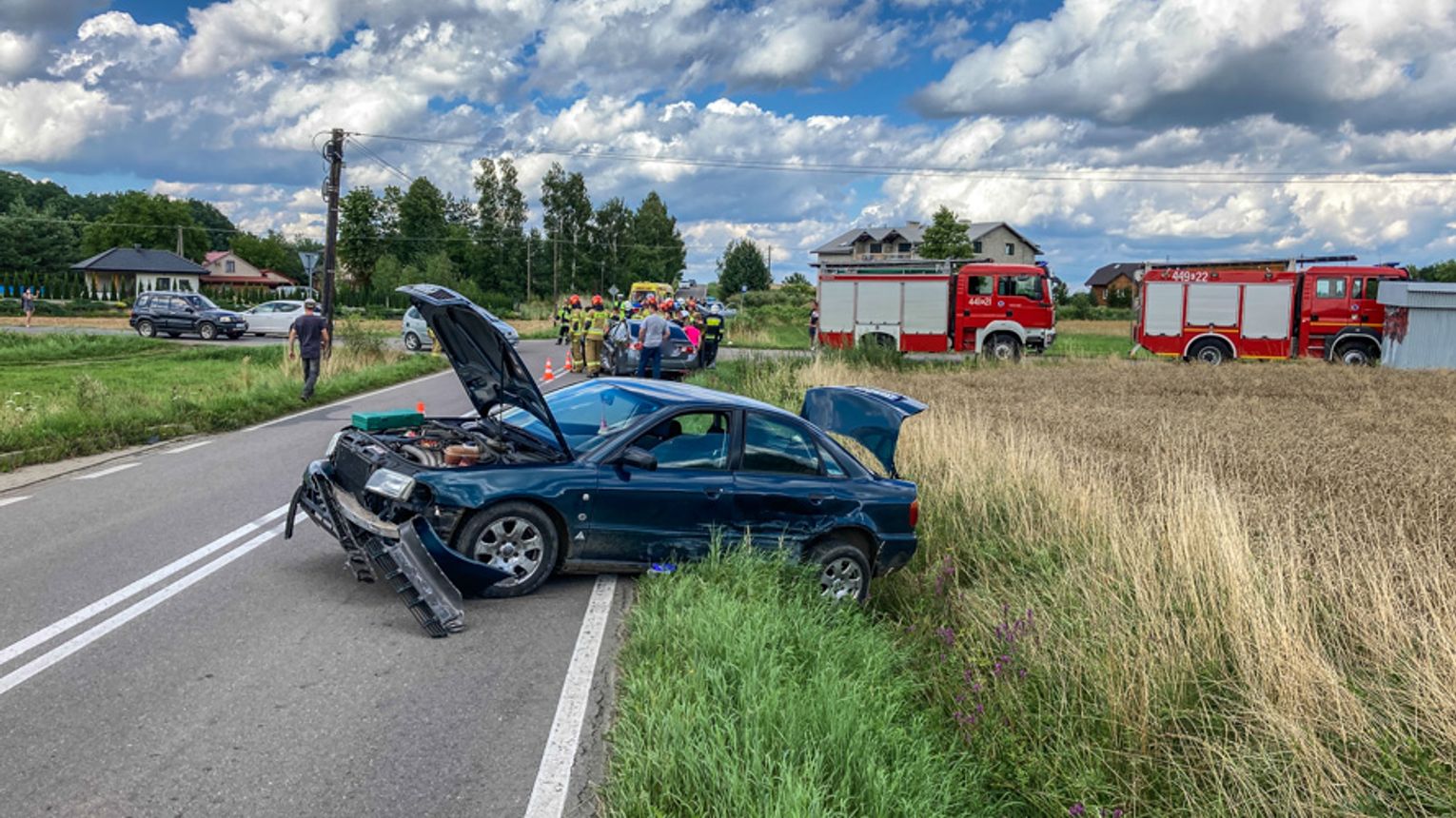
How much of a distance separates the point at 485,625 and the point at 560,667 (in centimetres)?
82

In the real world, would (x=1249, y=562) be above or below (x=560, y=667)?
above

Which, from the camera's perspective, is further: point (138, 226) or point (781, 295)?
point (138, 226)

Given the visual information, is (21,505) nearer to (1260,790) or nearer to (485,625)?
(485,625)

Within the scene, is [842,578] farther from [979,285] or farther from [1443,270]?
[1443,270]

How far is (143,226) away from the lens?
342 feet

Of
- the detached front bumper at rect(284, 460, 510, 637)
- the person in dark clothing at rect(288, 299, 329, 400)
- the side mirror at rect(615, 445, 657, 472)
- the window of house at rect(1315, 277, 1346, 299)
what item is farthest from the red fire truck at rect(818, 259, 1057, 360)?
the detached front bumper at rect(284, 460, 510, 637)

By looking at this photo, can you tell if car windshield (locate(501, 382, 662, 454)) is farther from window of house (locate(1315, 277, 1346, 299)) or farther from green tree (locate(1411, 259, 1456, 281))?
green tree (locate(1411, 259, 1456, 281))

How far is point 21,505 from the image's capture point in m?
8.84

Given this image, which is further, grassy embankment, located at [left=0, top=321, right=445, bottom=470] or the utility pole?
the utility pole

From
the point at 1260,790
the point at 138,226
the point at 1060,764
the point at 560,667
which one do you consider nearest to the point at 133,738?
the point at 560,667

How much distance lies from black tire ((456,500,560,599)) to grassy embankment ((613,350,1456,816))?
830mm

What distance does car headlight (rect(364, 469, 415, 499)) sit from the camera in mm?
5922

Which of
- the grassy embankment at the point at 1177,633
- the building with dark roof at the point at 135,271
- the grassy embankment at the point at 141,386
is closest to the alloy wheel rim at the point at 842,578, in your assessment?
the grassy embankment at the point at 1177,633

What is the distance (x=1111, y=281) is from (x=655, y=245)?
2058 inches
